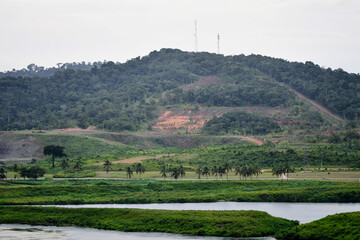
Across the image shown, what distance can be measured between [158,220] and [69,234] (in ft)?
40.4

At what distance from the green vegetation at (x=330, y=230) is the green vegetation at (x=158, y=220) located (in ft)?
15.1

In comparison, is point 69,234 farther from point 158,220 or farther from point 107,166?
point 107,166

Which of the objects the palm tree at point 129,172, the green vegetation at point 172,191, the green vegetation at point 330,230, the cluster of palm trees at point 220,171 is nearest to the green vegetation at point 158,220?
the green vegetation at point 330,230

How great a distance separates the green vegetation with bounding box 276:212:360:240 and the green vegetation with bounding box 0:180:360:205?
30612mm

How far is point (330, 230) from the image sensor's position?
66000 mm

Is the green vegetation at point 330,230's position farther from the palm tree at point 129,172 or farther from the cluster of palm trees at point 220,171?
the palm tree at point 129,172

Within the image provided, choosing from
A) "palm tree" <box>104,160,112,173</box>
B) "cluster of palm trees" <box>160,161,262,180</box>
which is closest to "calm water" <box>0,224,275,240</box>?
"cluster of palm trees" <box>160,161,262,180</box>

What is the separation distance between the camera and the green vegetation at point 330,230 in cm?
6334

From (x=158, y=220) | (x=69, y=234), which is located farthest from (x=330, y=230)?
(x=69, y=234)

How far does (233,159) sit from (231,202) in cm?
5441

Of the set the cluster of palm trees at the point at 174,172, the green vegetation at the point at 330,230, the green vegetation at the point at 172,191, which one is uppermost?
the cluster of palm trees at the point at 174,172

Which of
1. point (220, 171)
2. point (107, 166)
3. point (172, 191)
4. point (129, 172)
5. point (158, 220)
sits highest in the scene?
point (107, 166)

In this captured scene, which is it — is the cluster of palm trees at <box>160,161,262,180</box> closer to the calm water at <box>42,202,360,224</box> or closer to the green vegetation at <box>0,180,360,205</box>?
the green vegetation at <box>0,180,360,205</box>

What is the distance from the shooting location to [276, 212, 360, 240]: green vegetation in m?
63.3
